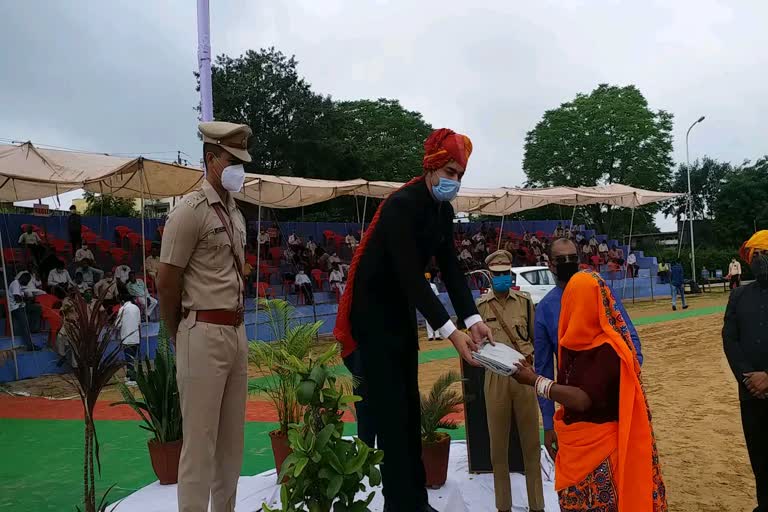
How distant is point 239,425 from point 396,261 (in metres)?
1.06

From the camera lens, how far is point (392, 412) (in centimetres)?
251

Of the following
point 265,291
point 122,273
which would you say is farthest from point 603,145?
point 122,273

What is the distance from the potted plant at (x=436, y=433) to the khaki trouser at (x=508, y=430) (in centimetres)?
34

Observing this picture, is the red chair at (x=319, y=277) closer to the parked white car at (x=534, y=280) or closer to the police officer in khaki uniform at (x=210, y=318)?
the parked white car at (x=534, y=280)

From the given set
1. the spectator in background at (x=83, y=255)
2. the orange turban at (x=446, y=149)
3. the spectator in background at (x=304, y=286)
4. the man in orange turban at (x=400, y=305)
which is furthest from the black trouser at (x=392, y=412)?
the spectator in background at (x=304, y=286)

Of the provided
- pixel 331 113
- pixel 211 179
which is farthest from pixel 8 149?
pixel 331 113

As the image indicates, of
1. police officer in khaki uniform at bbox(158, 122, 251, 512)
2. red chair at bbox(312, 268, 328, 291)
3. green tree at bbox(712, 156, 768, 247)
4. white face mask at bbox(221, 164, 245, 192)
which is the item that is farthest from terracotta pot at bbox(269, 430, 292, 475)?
green tree at bbox(712, 156, 768, 247)

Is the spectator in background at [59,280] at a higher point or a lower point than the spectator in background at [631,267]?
higher

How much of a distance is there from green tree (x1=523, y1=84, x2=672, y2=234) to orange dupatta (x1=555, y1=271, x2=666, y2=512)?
3465 centimetres

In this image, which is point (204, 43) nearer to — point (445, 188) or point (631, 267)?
point (445, 188)

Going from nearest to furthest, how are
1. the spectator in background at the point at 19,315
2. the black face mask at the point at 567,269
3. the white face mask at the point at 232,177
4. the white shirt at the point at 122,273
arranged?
1. the white face mask at the point at 232,177
2. the black face mask at the point at 567,269
3. the spectator in background at the point at 19,315
4. the white shirt at the point at 122,273

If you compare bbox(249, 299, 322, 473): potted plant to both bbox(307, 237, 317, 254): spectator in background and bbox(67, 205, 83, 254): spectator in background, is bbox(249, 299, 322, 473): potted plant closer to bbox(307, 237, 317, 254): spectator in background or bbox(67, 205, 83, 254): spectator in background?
bbox(67, 205, 83, 254): spectator in background

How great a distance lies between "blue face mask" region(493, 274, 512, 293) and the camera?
3.85 meters

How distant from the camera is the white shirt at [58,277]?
37.6ft
